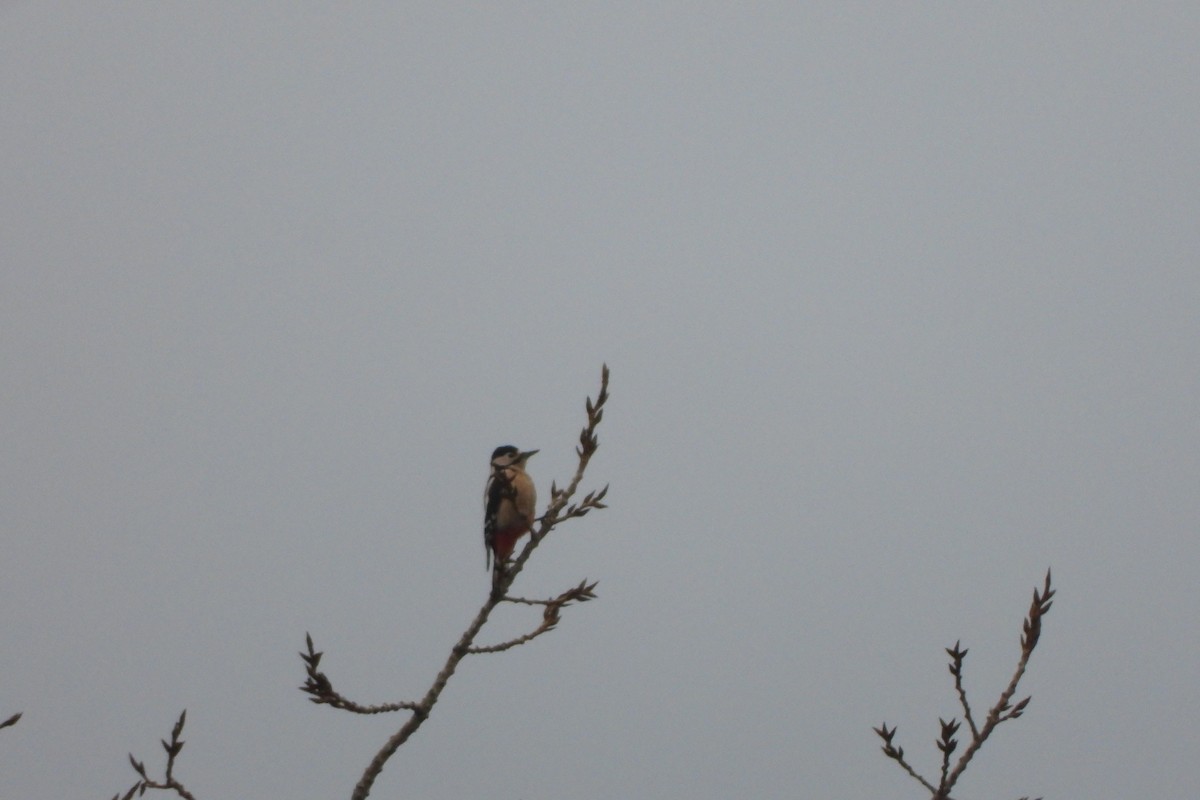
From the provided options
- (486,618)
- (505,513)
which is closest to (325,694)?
(486,618)

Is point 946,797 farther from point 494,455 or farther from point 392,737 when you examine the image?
point 494,455

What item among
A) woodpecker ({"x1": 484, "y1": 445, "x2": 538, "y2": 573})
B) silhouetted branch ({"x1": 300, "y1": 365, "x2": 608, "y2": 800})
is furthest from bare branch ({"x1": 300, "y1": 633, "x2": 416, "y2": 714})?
woodpecker ({"x1": 484, "y1": 445, "x2": 538, "y2": 573})

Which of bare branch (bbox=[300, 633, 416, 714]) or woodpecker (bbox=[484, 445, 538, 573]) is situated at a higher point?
woodpecker (bbox=[484, 445, 538, 573])

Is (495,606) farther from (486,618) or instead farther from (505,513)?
(505,513)

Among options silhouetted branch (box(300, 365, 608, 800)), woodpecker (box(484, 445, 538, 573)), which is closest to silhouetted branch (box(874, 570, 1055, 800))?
silhouetted branch (box(300, 365, 608, 800))

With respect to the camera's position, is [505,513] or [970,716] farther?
[505,513]

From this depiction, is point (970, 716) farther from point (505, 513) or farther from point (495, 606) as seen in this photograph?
point (505, 513)

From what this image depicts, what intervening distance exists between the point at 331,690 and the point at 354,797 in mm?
517

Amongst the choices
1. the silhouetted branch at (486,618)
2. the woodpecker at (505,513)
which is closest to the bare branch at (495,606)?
the silhouetted branch at (486,618)

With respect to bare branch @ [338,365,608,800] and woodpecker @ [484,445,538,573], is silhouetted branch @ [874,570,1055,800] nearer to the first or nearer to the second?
bare branch @ [338,365,608,800]

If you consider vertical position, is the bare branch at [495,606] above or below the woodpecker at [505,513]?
below

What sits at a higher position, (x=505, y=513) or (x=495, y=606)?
(x=505, y=513)

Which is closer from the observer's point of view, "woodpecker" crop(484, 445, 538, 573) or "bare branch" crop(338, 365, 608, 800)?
"bare branch" crop(338, 365, 608, 800)

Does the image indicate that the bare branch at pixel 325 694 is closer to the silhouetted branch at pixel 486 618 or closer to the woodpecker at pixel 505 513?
the silhouetted branch at pixel 486 618
